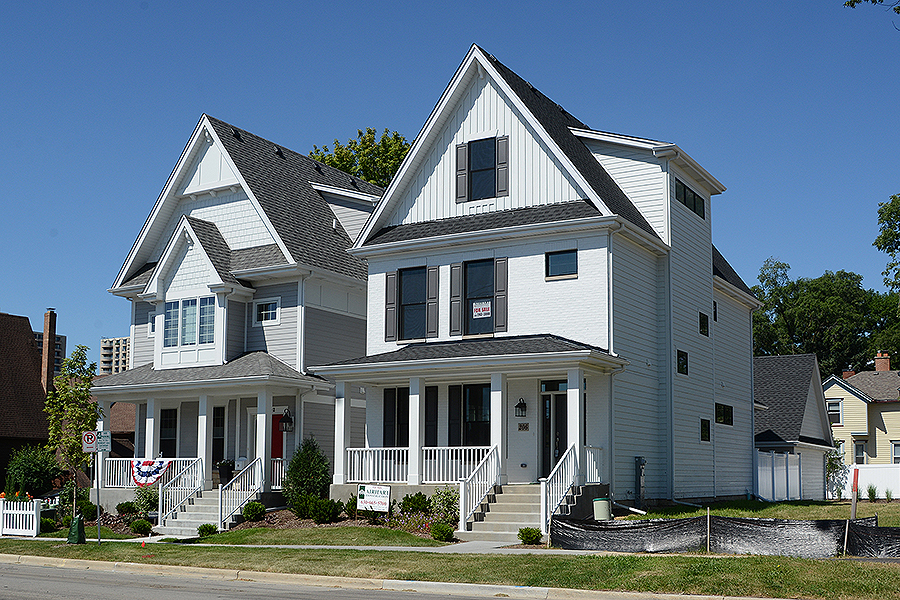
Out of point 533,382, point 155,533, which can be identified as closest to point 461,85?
point 533,382

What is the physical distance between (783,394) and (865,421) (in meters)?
14.9

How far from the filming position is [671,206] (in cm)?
2850

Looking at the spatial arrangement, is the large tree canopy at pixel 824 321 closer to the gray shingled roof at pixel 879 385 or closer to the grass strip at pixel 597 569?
the gray shingled roof at pixel 879 385

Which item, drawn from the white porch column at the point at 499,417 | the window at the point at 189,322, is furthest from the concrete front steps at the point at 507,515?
the window at the point at 189,322

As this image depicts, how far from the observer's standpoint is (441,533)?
2173 centimetres

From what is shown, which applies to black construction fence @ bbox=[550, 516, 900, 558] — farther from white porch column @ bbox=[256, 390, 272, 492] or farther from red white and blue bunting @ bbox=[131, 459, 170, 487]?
red white and blue bunting @ bbox=[131, 459, 170, 487]

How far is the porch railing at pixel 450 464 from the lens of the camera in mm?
24703

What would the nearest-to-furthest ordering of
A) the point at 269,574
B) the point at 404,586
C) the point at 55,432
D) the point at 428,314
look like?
the point at 404,586 → the point at 269,574 → the point at 428,314 → the point at 55,432

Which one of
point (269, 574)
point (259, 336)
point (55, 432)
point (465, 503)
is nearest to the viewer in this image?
point (269, 574)

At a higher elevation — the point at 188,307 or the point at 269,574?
the point at 188,307

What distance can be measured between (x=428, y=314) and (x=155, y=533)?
31.9ft

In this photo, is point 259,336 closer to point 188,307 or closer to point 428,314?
point 188,307

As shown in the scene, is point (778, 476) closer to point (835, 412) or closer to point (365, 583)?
Result: point (835, 412)

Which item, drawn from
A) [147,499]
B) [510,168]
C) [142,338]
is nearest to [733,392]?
[510,168]
